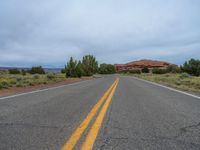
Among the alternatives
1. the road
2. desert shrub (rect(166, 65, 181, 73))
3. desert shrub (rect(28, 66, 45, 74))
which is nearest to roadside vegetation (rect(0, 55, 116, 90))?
desert shrub (rect(28, 66, 45, 74))

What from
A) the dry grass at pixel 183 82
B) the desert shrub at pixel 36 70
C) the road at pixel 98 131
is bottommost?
the dry grass at pixel 183 82

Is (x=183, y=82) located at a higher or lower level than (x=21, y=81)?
lower

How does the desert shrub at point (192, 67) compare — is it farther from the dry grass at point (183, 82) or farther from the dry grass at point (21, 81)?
the dry grass at point (21, 81)

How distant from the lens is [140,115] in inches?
223

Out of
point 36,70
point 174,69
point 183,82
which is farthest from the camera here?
point 174,69

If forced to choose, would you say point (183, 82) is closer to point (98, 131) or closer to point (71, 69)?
point (98, 131)

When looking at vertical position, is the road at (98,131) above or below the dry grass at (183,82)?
above

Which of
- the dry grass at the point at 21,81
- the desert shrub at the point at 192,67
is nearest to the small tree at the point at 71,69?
the dry grass at the point at 21,81

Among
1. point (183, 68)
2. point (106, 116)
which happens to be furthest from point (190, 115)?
point (183, 68)

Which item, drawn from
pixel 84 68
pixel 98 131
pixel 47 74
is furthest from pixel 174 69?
pixel 98 131

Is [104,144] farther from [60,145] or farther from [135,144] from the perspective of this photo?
[60,145]

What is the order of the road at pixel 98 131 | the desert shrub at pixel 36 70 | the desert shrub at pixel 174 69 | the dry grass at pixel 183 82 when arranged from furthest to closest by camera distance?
the desert shrub at pixel 174 69 → the desert shrub at pixel 36 70 → the dry grass at pixel 183 82 → the road at pixel 98 131

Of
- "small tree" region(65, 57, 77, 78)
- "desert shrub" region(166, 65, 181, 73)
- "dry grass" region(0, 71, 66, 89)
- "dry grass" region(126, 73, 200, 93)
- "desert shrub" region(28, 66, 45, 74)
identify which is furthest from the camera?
"desert shrub" region(166, 65, 181, 73)

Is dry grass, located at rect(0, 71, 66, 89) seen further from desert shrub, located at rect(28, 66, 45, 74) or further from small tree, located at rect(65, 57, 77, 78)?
desert shrub, located at rect(28, 66, 45, 74)
